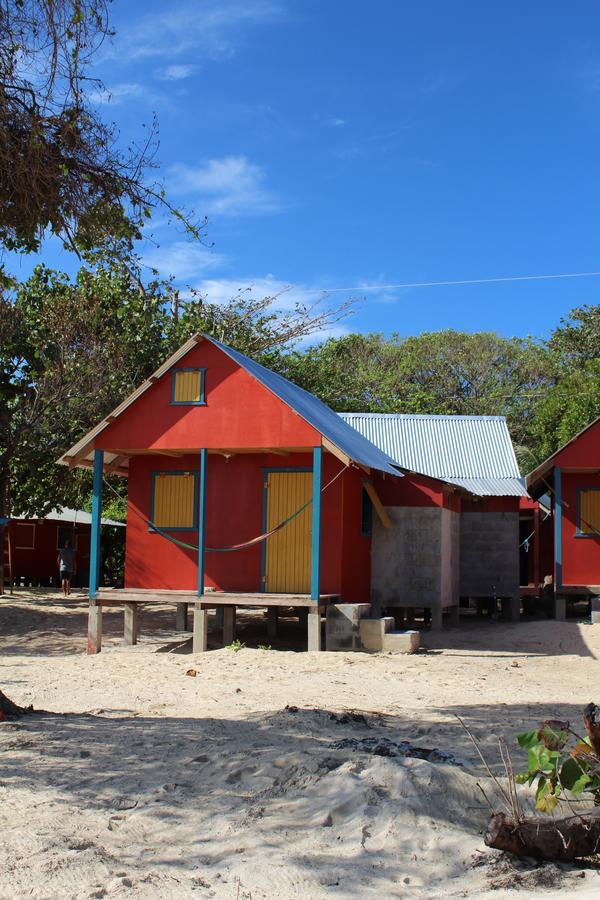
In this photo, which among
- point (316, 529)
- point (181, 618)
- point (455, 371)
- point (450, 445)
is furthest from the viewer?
point (455, 371)

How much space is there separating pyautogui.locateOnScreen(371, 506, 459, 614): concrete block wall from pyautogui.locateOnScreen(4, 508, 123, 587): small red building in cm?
1513

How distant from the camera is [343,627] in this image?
15250 mm

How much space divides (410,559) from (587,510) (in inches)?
198

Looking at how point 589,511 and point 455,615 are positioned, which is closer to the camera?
point 455,615

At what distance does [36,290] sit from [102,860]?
2025 cm

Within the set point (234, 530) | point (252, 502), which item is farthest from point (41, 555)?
point (252, 502)

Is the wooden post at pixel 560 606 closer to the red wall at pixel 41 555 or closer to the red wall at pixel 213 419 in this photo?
the red wall at pixel 213 419

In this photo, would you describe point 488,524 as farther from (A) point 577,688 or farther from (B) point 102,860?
(B) point 102,860

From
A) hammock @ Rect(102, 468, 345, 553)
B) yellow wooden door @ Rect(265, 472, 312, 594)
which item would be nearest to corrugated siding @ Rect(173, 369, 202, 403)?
yellow wooden door @ Rect(265, 472, 312, 594)

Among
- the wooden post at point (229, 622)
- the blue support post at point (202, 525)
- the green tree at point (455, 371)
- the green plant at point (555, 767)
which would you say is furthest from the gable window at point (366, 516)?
the green tree at point (455, 371)

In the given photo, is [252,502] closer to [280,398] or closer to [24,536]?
[280,398]

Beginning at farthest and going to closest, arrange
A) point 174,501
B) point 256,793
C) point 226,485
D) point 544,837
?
point 174,501
point 226,485
point 256,793
point 544,837

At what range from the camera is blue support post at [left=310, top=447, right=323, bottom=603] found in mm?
15047

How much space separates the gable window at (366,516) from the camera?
58.8 feet
